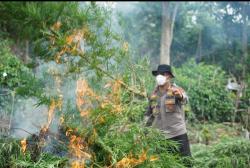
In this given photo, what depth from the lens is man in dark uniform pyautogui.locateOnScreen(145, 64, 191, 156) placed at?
467 cm

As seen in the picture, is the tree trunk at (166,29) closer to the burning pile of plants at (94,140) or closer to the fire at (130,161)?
the burning pile of plants at (94,140)

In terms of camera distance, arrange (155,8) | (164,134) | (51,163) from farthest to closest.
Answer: (155,8)
(164,134)
(51,163)

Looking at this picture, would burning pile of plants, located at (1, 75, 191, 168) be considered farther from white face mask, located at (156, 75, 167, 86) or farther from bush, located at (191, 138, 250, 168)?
bush, located at (191, 138, 250, 168)

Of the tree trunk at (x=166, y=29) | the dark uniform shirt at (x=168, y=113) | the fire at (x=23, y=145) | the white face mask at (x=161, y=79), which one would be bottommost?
the fire at (x=23, y=145)

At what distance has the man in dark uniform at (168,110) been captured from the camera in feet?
15.3

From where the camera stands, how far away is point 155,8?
16.1 meters

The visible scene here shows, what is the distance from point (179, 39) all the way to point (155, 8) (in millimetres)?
1779

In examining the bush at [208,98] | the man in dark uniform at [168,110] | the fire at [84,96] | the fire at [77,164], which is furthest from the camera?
the bush at [208,98]

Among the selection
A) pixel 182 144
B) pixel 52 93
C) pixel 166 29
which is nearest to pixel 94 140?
pixel 52 93

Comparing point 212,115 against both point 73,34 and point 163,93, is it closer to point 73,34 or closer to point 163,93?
point 163,93

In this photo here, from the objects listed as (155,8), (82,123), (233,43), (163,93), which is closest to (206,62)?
(233,43)

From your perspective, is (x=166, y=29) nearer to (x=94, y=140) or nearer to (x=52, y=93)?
(x=52, y=93)

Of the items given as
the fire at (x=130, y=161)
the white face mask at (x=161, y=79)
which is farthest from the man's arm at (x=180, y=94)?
the fire at (x=130, y=161)

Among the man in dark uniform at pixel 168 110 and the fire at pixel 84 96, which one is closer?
the fire at pixel 84 96
